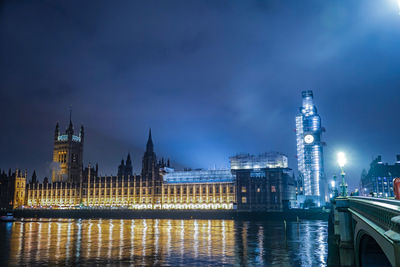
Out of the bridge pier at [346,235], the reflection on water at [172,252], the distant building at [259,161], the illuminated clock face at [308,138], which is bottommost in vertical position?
the reflection on water at [172,252]

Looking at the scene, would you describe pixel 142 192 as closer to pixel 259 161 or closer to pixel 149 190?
pixel 149 190

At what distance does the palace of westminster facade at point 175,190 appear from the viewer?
145 meters

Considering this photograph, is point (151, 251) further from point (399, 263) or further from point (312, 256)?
point (399, 263)

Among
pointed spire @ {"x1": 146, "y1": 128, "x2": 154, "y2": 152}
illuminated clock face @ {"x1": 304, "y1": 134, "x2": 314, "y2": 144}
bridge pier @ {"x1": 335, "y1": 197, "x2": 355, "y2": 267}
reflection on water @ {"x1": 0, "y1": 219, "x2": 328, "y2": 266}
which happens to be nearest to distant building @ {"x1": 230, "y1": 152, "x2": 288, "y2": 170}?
illuminated clock face @ {"x1": 304, "y1": 134, "x2": 314, "y2": 144}

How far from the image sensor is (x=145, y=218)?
490ft

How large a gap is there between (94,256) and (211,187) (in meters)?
119

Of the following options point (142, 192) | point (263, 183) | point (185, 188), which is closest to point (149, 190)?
point (142, 192)

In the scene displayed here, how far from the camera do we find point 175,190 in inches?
6585

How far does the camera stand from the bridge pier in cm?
3253

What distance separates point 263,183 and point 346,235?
368 ft

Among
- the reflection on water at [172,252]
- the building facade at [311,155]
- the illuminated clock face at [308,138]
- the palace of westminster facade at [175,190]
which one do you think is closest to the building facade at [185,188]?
the palace of westminster facade at [175,190]

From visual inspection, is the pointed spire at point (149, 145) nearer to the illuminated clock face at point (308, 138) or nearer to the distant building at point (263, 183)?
the distant building at point (263, 183)

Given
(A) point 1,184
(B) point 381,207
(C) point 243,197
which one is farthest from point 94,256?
(A) point 1,184

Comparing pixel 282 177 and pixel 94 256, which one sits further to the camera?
pixel 282 177
